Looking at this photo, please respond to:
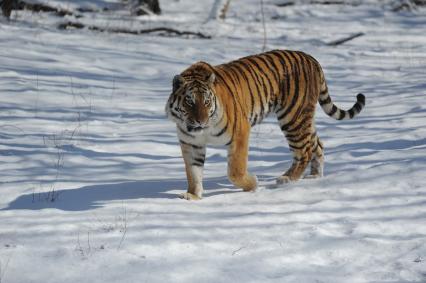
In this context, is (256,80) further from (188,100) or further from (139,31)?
(139,31)

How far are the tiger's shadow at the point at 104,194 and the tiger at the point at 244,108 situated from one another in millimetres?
269

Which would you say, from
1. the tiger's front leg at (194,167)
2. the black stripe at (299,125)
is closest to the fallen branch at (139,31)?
the black stripe at (299,125)

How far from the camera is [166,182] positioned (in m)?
6.27

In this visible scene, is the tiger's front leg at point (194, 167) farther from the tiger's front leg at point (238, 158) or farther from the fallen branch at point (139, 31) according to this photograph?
the fallen branch at point (139, 31)

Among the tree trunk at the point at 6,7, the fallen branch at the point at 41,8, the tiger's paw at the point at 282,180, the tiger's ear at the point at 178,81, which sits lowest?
the fallen branch at the point at 41,8

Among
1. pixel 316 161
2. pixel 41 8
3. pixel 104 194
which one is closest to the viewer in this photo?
pixel 104 194

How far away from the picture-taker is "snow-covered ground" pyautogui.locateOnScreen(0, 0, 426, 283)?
4.28 m

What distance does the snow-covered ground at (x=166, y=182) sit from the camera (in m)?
4.28

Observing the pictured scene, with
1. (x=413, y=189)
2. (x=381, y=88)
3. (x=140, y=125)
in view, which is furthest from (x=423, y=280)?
(x=381, y=88)

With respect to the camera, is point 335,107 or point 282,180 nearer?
point 282,180

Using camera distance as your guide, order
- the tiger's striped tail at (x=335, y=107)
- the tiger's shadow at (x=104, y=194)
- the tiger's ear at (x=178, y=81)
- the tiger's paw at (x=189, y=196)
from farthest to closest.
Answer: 1. the tiger's striped tail at (x=335, y=107)
2. the tiger's paw at (x=189, y=196)
3. the tiger's ear at (x=178, y=81)
4. the tiger's shadow at (x=104, y=194)

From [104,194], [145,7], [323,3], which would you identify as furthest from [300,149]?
[323,3]

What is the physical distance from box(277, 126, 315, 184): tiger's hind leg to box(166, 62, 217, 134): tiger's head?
3.77 feet

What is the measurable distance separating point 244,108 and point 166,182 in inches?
37.4
